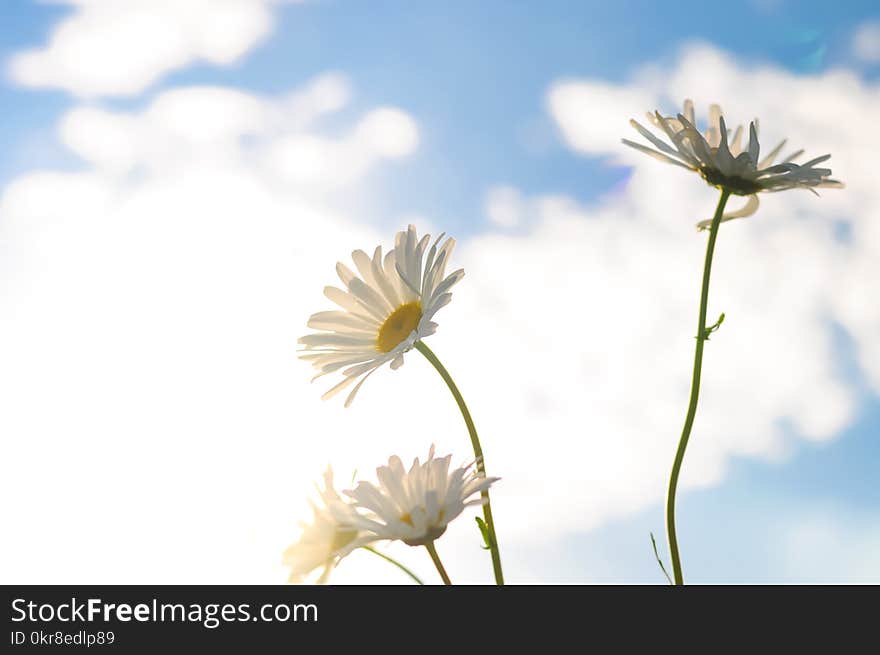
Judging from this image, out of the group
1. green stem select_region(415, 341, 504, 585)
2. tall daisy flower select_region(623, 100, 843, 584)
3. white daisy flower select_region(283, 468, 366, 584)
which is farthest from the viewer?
tall daisy flower select_region(623, 100, 843, 584)

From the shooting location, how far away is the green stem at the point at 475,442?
984 millimetres

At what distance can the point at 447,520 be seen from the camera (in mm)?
872

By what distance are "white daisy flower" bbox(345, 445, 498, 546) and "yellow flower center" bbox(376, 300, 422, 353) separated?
0.29 meters

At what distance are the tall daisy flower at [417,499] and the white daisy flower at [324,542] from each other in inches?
0.6

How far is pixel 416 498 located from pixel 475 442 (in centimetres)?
17

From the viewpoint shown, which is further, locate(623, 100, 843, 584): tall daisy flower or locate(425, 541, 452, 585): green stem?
locate(623, 100, 843, 584): tall daisy flower

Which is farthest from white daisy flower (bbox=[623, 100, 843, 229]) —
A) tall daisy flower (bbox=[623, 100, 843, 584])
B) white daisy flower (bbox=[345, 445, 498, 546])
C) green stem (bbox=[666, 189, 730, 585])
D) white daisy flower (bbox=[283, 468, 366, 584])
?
white daisy flower (bbox=[283, 468, 366, 584])

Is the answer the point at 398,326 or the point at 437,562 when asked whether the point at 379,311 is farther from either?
the point at 437,562

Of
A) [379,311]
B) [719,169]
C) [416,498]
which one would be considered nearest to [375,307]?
[379,311]

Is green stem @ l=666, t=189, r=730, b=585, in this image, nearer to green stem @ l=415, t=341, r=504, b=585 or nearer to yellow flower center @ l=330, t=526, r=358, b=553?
green stem @ l=415, t=341, r=504, b=585

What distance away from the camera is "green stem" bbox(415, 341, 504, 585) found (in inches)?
38.7
